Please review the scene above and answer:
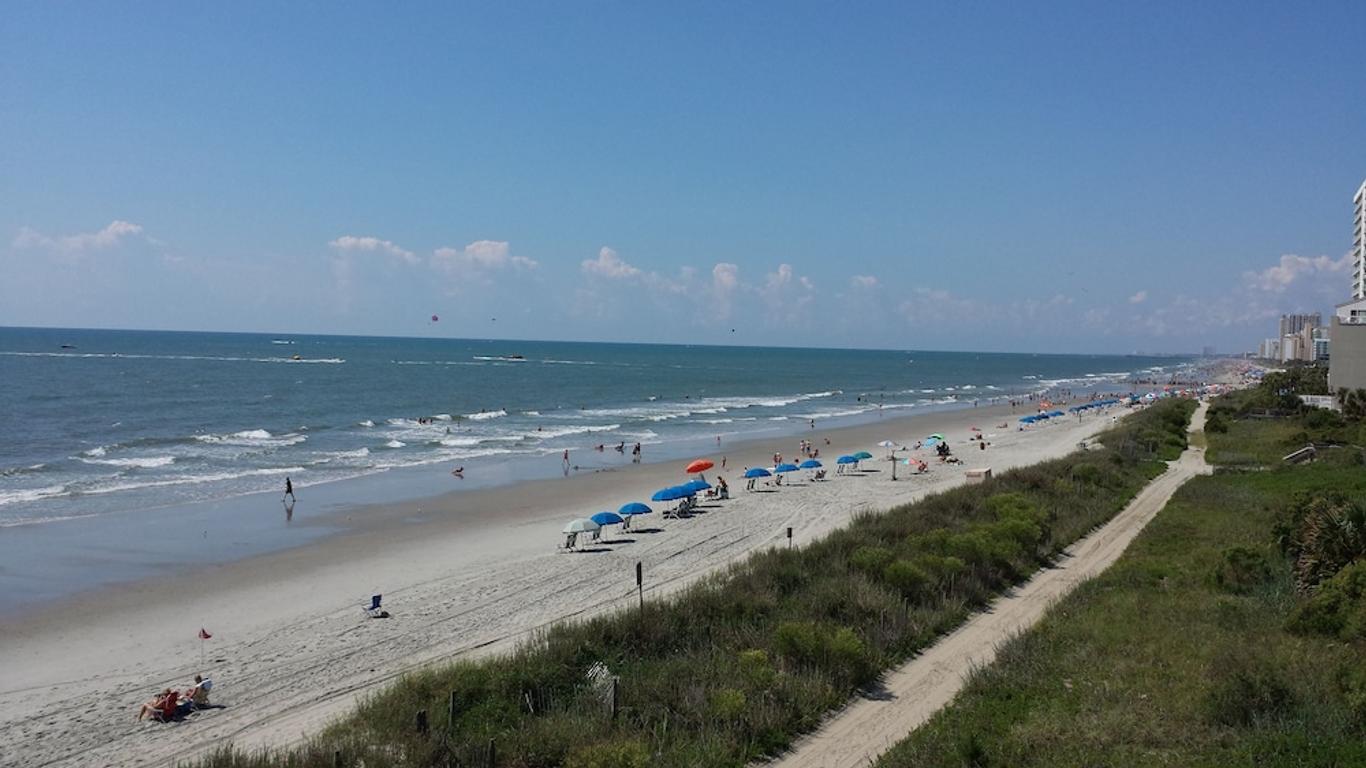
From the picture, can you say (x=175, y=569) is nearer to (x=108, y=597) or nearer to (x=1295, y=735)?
(x=108, y=597)

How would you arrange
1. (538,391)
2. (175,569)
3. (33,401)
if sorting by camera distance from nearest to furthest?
1. (175,569)
2. (33,401)
3. (538,391)

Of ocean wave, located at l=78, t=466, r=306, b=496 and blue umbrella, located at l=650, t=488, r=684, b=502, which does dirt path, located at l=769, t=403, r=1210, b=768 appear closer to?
blue umbrella, located at l=650, t=488, r=684, b=502

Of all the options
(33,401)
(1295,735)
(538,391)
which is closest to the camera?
(1295,735)

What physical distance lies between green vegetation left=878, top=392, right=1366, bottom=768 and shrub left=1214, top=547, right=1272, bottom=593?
0.03 m

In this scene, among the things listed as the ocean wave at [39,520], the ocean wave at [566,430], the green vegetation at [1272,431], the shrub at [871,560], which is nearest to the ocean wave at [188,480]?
the ocean wave at [39,520]

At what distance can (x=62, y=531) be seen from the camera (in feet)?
84.4

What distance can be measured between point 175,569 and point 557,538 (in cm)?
966

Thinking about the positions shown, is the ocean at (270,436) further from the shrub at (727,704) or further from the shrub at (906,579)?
the shrub at (906,579)

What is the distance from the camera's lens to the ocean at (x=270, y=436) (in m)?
26.0

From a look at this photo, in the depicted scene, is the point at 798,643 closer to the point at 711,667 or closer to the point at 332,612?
the point at 711,667

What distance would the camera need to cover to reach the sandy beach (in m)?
12.9

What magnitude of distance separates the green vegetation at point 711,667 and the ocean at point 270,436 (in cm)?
1434

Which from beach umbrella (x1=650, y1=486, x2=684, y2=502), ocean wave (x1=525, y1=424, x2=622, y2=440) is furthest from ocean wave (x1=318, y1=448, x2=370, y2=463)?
beach umbrella (x1=650, y1=486, x2=684, y2=502)

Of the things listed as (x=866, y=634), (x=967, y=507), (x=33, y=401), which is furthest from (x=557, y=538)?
(x=33, y=401)
